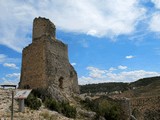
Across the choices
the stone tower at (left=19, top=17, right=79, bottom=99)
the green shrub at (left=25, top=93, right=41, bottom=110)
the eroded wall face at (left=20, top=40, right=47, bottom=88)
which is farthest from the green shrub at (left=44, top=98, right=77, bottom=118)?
the eroded wall face at (left=20, top=40, right=47, bottom=88)

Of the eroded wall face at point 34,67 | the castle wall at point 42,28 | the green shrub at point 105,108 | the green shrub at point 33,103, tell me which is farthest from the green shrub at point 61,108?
the castle wall at point 42,28

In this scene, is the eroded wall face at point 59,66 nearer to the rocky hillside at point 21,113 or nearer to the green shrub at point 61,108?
the green shrub at point 61,108

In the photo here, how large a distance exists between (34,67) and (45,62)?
4.11ft

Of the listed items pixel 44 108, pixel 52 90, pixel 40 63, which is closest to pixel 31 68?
pixel 40 63

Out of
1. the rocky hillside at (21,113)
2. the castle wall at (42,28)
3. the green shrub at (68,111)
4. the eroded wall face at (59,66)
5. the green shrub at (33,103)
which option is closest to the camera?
the rocky hillside at (21,113)

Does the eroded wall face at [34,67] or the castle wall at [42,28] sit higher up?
the castle wall at [42,28]

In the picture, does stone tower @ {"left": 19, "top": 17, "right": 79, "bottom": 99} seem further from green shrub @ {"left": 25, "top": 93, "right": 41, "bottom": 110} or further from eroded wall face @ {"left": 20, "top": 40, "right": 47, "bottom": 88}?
green shrub @ {"left": 25, "top": 93, "right": 41, "bottom": 110}

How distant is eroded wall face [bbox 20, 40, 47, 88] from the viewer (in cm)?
2105

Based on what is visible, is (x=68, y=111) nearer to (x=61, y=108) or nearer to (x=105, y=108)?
(x=61, y=108)

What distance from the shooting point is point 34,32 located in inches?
920

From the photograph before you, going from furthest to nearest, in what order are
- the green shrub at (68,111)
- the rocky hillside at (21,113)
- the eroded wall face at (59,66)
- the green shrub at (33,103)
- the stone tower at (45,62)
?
the eroded wall face at (59,66) < the stone tower at (45,62) < the green shrub at (68,111) < the green shrub at (33,103) < the rocky hillside at (21,113)

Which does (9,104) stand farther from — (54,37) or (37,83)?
(54,37)

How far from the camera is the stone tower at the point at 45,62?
2102 cm

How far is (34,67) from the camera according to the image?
2178 cm
